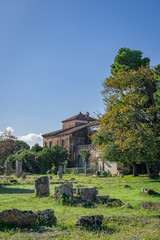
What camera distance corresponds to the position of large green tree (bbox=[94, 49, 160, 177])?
20.8 m

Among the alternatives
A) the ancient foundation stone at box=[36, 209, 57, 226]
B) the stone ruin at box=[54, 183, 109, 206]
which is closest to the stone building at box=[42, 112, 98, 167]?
the stone ruin at box=[54, 183, 109, 206]

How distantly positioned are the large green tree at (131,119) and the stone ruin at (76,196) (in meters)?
9.08

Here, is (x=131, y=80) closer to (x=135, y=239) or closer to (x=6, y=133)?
(x=135, y=239)

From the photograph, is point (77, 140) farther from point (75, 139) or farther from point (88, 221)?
point (88, 221)

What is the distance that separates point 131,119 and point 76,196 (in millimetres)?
11642

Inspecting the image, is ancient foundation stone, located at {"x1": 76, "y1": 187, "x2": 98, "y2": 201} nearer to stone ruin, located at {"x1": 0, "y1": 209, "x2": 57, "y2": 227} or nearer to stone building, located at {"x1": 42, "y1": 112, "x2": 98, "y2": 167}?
stone ruin, located at {"x1": 0, "y1": 209, "x2": 57, "y2": 227}

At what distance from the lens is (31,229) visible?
248 inches

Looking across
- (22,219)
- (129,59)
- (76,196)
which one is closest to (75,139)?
(129,59)

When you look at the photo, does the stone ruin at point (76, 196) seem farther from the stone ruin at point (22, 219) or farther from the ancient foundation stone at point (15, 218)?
the ancient foundation stone at point (15, 218)

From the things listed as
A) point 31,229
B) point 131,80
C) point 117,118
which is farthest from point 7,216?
point 131,80

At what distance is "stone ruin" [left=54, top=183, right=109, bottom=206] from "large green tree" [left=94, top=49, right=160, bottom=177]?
9082 millimetres

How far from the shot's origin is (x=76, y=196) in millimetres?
11453

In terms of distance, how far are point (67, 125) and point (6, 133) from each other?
44.2 feet

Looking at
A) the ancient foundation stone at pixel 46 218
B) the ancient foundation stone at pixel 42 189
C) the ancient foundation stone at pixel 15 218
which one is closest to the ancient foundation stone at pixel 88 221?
the ancient foundation stone at pixel 46 218
